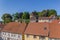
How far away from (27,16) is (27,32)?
2343 inches

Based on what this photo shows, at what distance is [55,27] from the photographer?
3297 centimetres

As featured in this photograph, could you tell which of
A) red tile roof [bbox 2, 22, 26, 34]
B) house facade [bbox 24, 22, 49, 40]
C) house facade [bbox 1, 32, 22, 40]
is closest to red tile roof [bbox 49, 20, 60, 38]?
house facade [bbox 24, 22, 49, 40]

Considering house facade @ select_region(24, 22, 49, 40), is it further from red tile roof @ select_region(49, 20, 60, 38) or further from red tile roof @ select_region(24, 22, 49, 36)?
red tile roof @ select_region(49, 20, 60, 38)

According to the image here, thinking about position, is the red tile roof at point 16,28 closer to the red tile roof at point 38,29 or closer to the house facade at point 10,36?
the house facade at point 10,36

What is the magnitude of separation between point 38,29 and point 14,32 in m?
8.37

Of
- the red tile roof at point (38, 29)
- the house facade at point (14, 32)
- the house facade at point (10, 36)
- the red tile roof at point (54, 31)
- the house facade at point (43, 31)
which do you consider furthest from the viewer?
the house facade at point (10, 36)

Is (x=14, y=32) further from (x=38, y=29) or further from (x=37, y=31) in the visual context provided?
(x=37, y=31)

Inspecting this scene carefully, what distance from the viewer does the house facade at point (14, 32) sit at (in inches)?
1553

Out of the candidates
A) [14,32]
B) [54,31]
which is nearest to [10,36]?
[14,32]

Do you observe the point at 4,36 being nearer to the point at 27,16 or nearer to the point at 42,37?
the point at 42,37

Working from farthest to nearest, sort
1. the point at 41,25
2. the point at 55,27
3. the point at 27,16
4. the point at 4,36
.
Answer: the point at 27,16, the point at 4,36, the point at 41,25, the point at 55,27

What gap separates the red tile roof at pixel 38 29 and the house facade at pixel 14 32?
2614 millimetres

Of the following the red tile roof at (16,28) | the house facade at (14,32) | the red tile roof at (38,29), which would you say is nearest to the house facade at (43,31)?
the red tile roof at (38,29)

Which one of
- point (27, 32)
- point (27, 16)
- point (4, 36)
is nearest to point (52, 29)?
point (27, 32)
